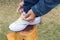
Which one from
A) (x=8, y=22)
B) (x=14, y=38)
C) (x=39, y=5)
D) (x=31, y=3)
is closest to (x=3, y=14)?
(x=8, y=22)

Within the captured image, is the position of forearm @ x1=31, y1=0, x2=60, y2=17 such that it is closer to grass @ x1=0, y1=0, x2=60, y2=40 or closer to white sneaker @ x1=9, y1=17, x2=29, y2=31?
white sneaker @ x1=9, y1=17, x2=29, y2=31

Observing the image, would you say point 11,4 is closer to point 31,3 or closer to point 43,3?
point 31,3

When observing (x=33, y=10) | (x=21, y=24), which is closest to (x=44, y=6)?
(x=33, y=10)

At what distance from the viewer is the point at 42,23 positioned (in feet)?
7.51

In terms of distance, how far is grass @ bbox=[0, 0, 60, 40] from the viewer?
213cm

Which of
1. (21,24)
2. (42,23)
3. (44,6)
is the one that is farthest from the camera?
(42,23)

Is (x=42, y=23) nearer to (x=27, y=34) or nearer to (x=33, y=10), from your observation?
(x=27, y=34)

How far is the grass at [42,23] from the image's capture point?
2.13 m

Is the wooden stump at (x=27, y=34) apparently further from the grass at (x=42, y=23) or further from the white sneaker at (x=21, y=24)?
the grass at (x=42, y=23)

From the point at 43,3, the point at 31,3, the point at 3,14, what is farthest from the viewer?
the point at 3,14

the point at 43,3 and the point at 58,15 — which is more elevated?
the point at 58,15

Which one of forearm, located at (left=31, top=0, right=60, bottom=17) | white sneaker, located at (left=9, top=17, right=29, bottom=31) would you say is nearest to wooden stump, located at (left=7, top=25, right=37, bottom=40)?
white sneaker, located at (left=9, top=17, right=29, bottom=31)

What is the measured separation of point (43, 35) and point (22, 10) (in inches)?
22.6

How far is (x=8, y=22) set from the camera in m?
2.30
